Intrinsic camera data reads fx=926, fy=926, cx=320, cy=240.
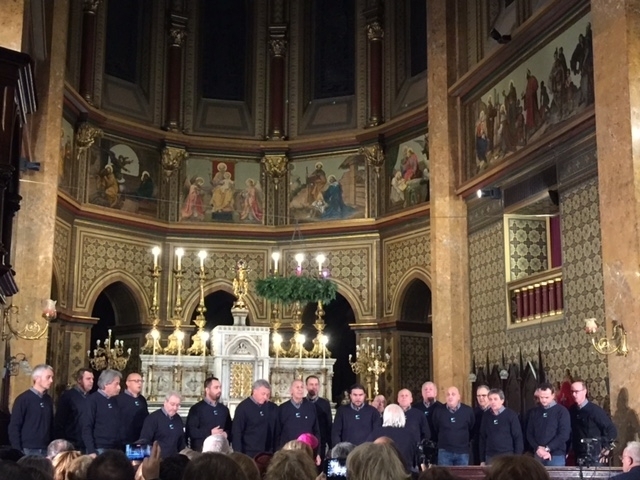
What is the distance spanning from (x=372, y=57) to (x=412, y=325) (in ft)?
23.6

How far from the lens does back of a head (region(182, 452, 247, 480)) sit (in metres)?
3.62

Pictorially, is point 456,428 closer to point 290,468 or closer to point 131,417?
point 131,417

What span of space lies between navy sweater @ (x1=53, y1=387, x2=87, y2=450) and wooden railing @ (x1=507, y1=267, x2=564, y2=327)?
7903 mm

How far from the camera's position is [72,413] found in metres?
10.7

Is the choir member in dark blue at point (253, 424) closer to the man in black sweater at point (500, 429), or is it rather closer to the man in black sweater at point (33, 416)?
the man in black sweater at point (33, 416)

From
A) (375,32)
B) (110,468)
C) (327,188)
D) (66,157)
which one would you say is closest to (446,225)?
(327,188)

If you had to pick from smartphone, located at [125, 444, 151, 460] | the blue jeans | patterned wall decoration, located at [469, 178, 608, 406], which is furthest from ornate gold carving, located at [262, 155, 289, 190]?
smartphone, located at [125, 444, 151, 460]

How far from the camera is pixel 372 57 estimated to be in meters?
24.5

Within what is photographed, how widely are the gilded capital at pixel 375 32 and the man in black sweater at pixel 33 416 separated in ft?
54.2

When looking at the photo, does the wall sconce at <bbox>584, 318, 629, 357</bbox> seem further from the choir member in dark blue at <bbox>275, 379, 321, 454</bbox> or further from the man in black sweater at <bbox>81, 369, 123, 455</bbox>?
the man in black sweater at <bbox>81, 369, 123, 455</bbox>

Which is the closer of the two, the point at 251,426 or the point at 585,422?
A: the point at 585,422

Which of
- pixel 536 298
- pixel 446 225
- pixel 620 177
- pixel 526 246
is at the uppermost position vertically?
pixel 446 225

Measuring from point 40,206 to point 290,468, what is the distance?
49.2 ft

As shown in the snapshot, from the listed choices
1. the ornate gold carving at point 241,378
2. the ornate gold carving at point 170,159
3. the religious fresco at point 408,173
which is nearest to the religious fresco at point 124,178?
the ornate gold carving at point 170,159
